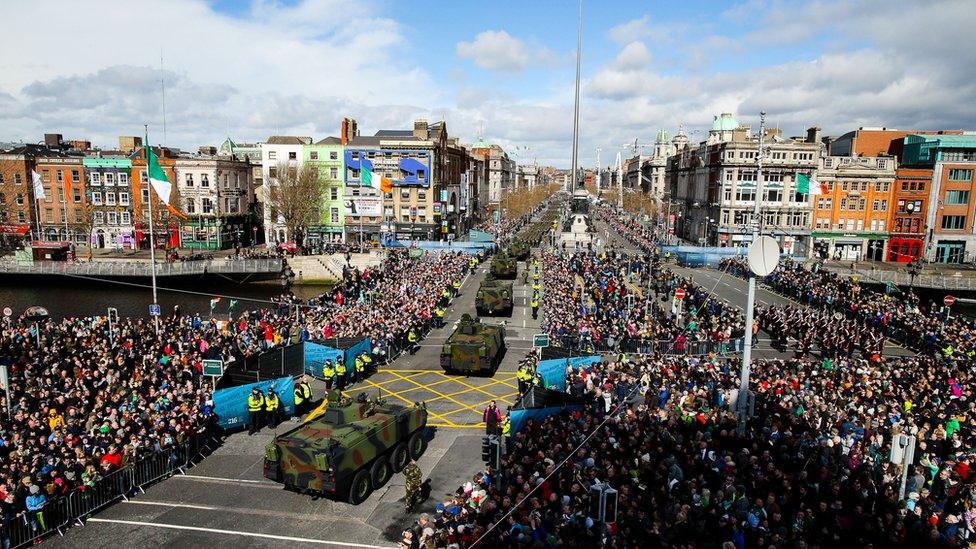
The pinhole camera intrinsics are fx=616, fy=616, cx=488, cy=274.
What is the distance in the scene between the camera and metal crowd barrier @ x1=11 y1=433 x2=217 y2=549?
43.9 ft

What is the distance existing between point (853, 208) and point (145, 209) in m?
81.1

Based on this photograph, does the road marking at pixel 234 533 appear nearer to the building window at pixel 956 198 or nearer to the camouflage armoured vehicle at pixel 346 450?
the camouflage armoured vehicle at pixel 346 450

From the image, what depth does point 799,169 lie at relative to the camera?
237 feet

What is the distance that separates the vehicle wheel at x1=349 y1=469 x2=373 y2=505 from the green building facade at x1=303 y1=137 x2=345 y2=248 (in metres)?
63.3

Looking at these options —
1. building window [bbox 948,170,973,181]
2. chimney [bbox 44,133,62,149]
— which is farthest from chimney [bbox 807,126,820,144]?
chimney [bbox 44,133,62,149]

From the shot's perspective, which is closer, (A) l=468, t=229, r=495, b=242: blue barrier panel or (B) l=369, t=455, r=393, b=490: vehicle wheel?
(B) l=369, t=455, r=393, b=490: vehicle wheel

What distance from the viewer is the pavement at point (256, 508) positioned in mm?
13812

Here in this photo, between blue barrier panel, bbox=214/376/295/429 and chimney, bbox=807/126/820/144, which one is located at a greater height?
chimney, bbox=807/126/820/144

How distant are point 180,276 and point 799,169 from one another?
224ft

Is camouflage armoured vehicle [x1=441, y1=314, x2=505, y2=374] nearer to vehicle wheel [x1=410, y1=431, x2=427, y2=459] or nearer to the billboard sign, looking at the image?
vehicle wheel [x1=410, y1=431, x2=427, y2=459]

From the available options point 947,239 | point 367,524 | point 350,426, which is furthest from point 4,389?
point 947,239

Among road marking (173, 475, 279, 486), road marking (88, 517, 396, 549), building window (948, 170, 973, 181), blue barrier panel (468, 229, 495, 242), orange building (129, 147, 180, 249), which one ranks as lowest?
road marking (173, 475, 279, 486)

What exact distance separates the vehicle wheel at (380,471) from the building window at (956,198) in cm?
7571

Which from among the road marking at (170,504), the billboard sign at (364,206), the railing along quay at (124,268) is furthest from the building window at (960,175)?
the road marking at (170,504)
